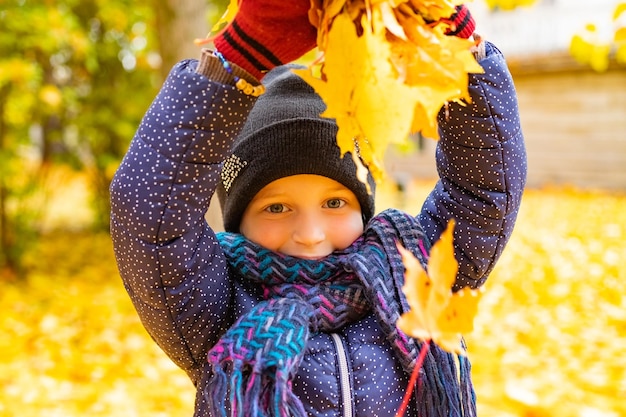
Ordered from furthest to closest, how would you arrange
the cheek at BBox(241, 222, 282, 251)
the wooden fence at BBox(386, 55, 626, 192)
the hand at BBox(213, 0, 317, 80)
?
the wooden fence at BBox(386, 55, 626, 192), the cheek at BBox(241, 222, 282, 251), the hand at BBox(213, 0, 317, 80)

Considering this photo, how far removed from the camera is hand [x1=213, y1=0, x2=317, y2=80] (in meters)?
0.82

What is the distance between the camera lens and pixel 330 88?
28.1 inches

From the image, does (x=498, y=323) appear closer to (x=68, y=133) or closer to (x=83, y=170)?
(x=83, y=170)

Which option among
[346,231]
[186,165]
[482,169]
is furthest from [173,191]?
[482,169]

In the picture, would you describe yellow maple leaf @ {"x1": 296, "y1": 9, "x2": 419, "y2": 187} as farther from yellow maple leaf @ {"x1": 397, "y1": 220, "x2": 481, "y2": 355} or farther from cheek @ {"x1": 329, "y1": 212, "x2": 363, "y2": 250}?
cheek @ {"x1": 329, "y1": 212, "x2": 363, "y2": 250}

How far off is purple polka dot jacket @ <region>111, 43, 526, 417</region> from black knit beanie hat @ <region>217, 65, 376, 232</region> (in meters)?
0.15

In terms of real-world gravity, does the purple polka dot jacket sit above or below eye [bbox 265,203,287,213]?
below

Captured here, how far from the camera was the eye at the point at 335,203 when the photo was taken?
1.16 m

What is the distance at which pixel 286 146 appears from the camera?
1.11 meters

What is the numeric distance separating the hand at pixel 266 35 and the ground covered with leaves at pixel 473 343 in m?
2.18

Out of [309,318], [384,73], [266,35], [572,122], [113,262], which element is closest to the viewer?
[384,73]

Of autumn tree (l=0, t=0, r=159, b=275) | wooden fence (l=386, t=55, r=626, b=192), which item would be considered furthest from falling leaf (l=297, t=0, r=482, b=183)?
wooden fence (l=386, t=55, r=626, b=192)

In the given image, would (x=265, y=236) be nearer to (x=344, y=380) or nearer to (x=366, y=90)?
(x=344, y=380)

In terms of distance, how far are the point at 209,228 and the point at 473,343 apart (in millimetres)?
2761
